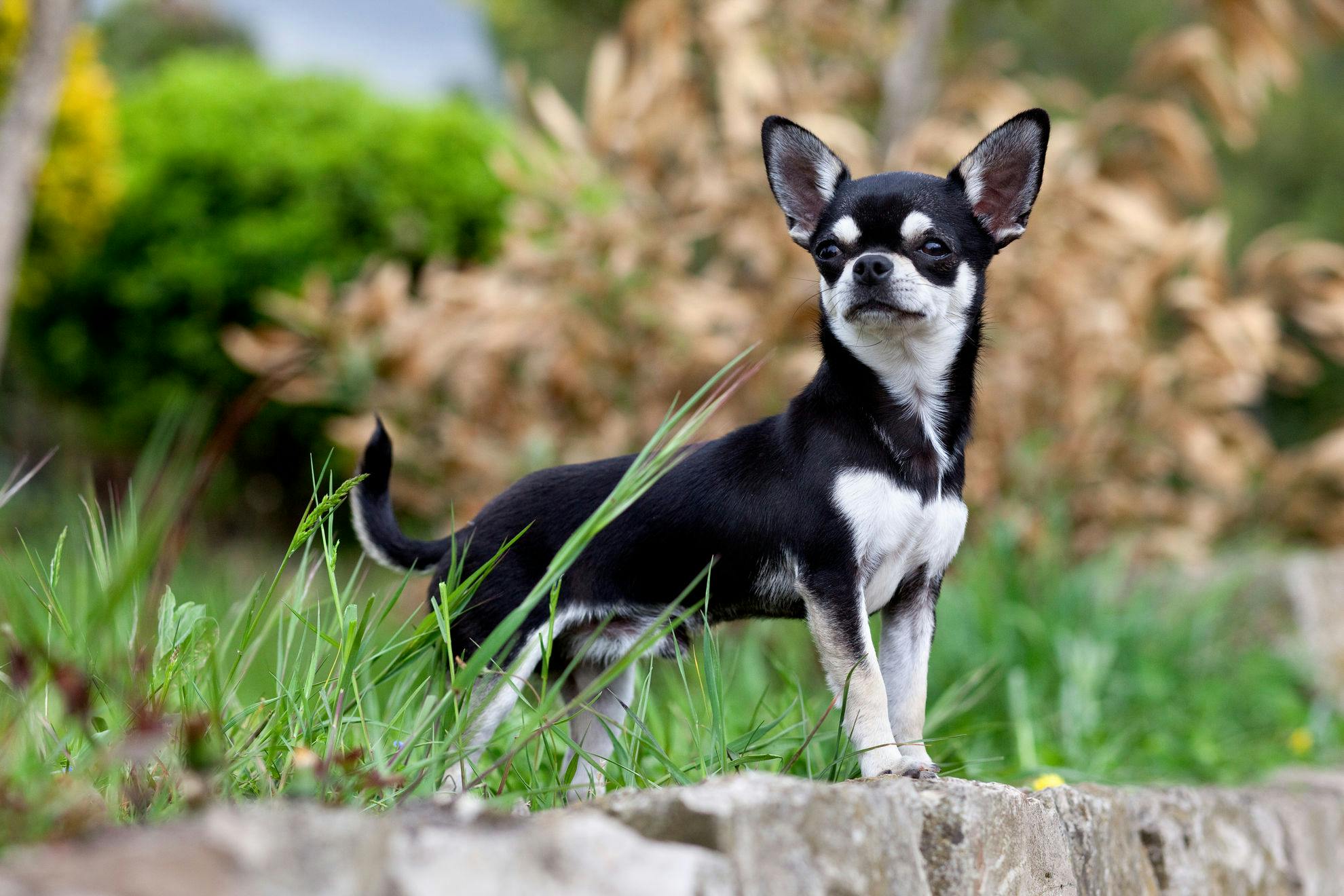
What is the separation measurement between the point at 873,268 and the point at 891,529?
471 mm

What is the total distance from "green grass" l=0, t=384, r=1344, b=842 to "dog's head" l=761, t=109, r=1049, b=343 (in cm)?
35

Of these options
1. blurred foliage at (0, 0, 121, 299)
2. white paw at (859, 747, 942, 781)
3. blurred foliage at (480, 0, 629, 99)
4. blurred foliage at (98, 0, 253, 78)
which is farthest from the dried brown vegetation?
blurred foliage at (98, 0, 253, 78)

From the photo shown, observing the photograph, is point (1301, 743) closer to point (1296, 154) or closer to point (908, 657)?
point (908, 657)

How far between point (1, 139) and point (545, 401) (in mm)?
2344

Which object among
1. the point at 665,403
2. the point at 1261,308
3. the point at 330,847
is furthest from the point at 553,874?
the point at 1261,308

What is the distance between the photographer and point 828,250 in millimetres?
2375

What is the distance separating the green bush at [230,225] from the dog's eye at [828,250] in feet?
20.4

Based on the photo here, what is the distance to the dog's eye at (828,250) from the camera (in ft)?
7.75

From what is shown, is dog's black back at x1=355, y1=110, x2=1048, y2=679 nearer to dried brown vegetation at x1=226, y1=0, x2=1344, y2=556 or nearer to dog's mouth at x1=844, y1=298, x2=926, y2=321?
dog's mouth at x1=844, y1=298, x2=926, y2=321

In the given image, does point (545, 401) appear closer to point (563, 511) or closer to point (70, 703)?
point (563, 511)

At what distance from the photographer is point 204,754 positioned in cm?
134

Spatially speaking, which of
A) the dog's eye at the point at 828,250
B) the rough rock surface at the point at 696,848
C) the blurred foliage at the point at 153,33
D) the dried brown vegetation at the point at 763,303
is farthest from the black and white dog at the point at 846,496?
the blurred foliage at the point at 153,33

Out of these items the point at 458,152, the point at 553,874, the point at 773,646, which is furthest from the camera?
the point at 458,152

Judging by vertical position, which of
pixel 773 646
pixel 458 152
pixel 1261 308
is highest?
pixel 458 152
